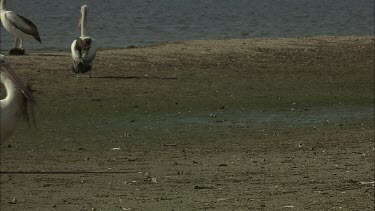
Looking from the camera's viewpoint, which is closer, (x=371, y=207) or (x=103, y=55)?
(x=371, y=207)

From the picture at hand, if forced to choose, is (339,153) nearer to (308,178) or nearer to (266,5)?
(308,178)

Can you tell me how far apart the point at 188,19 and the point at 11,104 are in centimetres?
2283

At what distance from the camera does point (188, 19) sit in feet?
104

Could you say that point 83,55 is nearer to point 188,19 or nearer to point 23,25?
point 23,25

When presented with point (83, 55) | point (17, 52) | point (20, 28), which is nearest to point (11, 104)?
point (83, 55)

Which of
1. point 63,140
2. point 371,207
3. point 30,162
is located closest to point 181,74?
point 63,140

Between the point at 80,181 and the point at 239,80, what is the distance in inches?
291

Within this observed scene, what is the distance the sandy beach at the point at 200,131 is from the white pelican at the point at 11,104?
2.73ft

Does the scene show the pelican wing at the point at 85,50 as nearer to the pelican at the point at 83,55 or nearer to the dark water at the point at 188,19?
the pelican at the point at 83,55

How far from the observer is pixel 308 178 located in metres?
11.1

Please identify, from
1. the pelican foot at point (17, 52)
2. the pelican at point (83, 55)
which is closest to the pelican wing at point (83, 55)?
the pelican at point (83, 55)

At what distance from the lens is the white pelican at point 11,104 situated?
29.3 feet

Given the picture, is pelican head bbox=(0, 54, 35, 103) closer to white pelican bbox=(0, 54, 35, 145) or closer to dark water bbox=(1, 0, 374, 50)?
white pelican bbox=(0, 54, 35, 145)

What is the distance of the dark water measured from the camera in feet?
85.9
